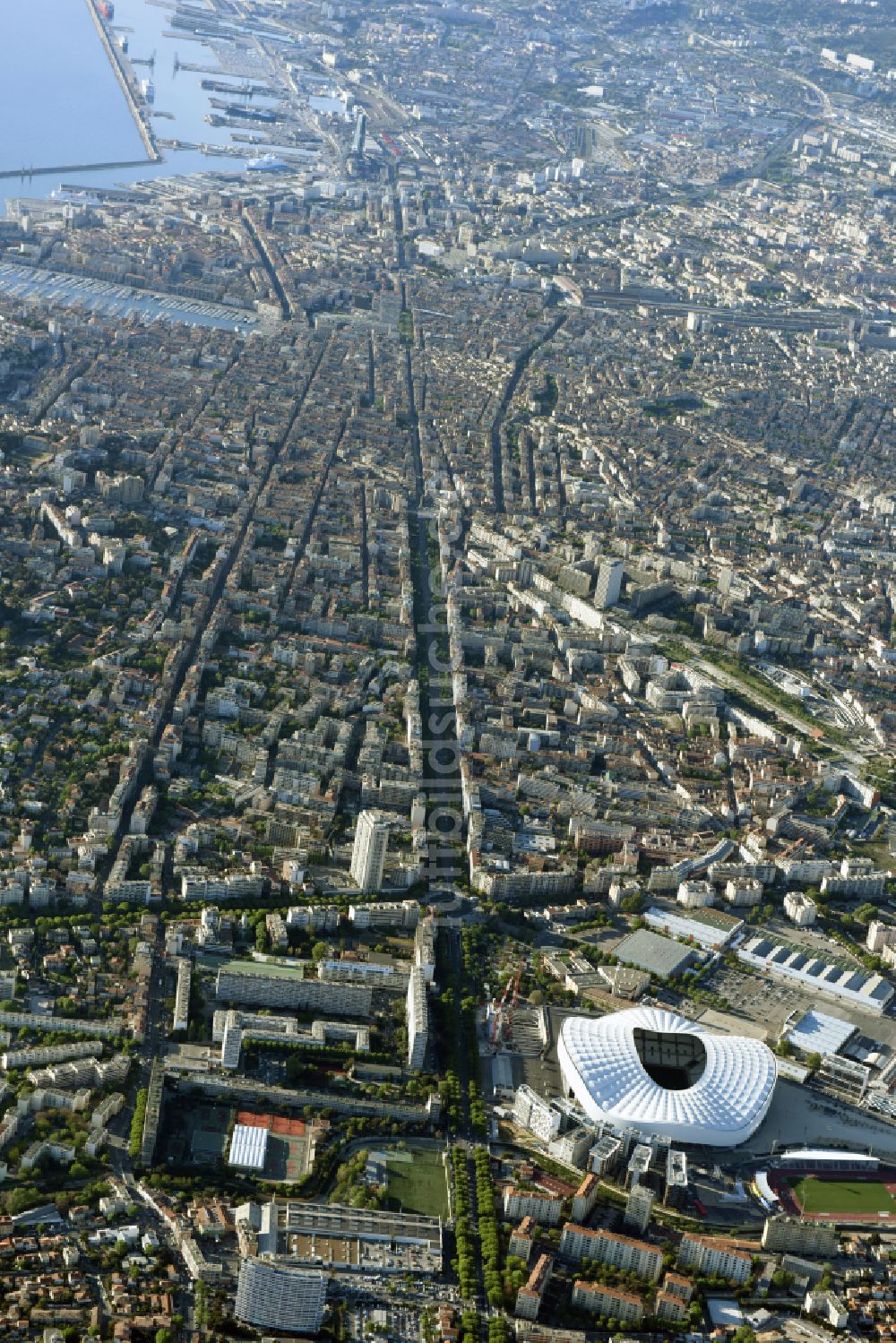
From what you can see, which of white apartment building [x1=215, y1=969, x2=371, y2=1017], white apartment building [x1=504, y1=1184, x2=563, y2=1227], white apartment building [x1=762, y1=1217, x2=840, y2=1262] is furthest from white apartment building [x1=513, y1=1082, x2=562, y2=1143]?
white apartment building [x1=762, y1=1217, x2=840, y2=1262]

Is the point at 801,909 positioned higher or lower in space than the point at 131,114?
higher

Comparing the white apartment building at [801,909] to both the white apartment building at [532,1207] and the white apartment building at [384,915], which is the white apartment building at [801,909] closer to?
the white apartment building at [384,915]

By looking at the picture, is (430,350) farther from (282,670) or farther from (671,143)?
(671,143)

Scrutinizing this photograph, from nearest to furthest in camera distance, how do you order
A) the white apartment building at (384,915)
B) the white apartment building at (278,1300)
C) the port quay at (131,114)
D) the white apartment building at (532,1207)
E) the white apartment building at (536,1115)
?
1. the white apartment building at (278,1300)
2. the white apartment building at (532,1207)
3. the white apartment building at (536,1115)
4. the white apartment building at (384,915)
5. the port quay at (131,114)

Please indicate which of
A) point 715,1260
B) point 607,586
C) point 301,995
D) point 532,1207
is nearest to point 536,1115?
point 532,1207

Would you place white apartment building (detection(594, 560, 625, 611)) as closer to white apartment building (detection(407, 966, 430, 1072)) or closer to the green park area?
white apartment building (detection(407, 966, 430, 1072))

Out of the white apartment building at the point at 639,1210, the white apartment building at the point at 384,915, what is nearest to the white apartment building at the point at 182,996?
the white apartment building at the point at 384,915

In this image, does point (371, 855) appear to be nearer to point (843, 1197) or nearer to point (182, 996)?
point (182, 996)
